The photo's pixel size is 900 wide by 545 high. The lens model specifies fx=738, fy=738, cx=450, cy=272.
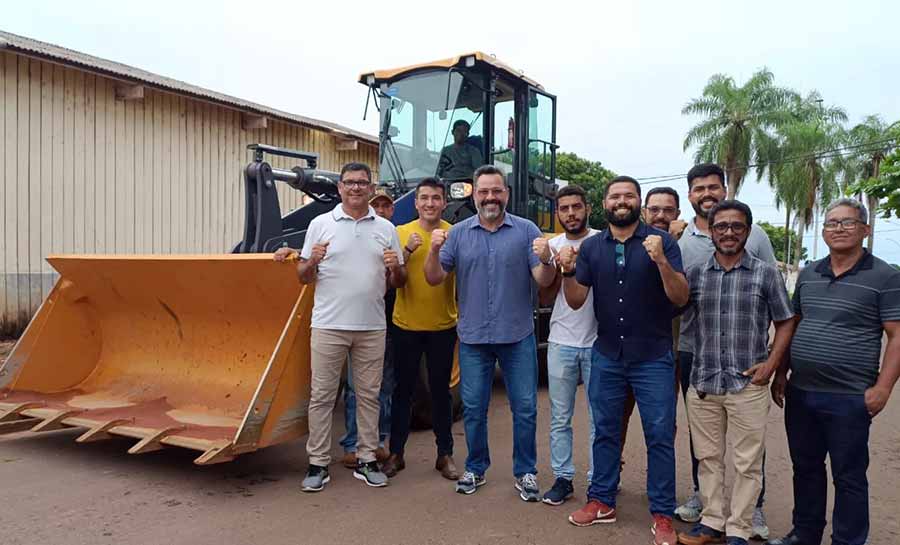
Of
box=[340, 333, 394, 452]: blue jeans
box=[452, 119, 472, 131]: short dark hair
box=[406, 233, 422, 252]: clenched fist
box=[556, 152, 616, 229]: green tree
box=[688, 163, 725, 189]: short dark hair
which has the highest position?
box=[556, 152, 616, 229]: green tree

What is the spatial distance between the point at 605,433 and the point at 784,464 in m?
1.98

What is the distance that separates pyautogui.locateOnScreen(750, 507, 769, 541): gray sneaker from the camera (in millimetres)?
3580

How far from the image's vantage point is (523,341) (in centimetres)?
412

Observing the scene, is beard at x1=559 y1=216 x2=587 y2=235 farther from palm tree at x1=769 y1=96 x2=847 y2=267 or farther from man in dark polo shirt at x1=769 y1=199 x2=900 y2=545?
palm tree at x1=769 y1=96 x2=847 y2=267

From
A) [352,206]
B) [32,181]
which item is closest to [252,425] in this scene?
[352,206]

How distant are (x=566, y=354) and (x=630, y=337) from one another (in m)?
0.47

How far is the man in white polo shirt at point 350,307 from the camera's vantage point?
418cm

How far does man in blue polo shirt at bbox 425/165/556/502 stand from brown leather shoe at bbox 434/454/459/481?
8.4 inches

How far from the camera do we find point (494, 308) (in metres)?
4.09

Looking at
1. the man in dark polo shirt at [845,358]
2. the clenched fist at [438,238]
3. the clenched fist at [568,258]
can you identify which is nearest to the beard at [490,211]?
the clenched fist at [438,238]

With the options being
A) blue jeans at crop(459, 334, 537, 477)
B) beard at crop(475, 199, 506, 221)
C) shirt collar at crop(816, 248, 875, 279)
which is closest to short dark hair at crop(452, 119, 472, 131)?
beard at crop(475, 199, 506, 221)

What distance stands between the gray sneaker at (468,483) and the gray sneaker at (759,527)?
1474 mm

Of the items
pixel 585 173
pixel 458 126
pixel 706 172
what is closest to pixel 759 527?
pixel 706 172

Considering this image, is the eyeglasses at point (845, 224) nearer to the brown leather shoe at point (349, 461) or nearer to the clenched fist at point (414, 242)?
the clenched fist at point (414, 242)
